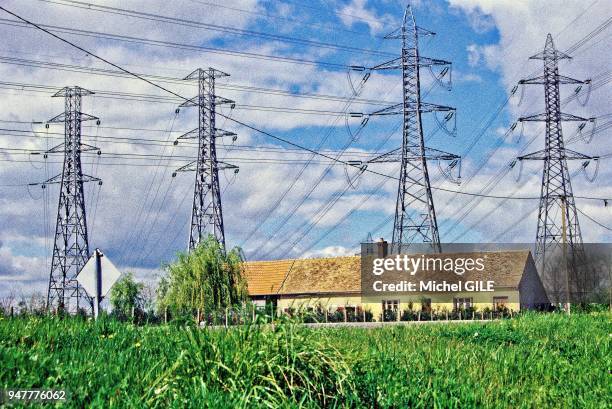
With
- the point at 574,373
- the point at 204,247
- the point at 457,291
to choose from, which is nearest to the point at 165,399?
the point at 574,373

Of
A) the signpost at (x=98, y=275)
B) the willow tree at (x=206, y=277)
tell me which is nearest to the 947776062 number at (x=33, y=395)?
the signpost at (x=98, y=275)

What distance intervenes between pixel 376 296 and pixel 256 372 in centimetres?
5744

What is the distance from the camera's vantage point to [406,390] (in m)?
10.1

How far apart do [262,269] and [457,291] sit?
19857mm

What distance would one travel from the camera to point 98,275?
719 inches

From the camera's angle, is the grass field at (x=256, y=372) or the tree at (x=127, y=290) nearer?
the grass field at (x=256, y=372)

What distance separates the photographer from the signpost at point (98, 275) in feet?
59.7

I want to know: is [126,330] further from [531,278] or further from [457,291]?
[531,278]

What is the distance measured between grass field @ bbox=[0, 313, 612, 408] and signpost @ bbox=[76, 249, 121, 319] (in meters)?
4.94

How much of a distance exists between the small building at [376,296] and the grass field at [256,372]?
149 feet

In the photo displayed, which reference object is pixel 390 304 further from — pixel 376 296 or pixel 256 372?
pixel 256 372

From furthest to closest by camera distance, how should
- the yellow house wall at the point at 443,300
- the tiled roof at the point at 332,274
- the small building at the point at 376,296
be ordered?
the tiled roof at the point at 332,274, the small building at the point at 376,296, the yellow house wall at the point at 443,300

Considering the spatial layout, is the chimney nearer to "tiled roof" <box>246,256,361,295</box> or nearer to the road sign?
"tiled roof" <box>246,256,361,295</box>

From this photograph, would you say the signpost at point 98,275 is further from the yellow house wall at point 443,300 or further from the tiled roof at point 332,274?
the tiled roof at point 332,274
